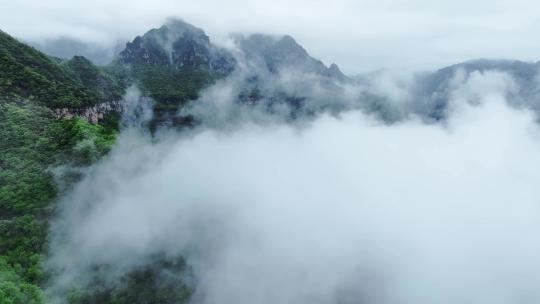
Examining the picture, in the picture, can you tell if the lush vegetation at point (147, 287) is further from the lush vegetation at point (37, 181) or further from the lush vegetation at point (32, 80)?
the lush vegetation at point (32, 80)

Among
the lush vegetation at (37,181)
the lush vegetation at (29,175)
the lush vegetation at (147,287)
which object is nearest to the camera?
the lush vegetation at (29,175)

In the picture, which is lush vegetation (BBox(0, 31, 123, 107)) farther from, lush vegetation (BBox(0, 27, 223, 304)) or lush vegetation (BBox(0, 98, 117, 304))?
lush vegetation (BBox(0, 98, 117, 304))

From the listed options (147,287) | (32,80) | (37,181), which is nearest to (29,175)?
(37,181)

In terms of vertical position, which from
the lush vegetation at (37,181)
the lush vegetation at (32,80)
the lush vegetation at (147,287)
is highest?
the lush vegetation at (32,80)

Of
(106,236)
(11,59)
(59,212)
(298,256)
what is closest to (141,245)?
(106,236)

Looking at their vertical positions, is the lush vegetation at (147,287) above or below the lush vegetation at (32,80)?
below

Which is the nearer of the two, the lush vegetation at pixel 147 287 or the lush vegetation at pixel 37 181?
the lush vegetation at pixel 37 181

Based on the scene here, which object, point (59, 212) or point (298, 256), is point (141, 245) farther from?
point (298, 256)

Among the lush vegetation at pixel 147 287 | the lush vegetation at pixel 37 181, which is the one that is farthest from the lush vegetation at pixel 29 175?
the lush vegetation at pixel 147 287

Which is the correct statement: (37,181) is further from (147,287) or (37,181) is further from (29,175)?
(147,287)

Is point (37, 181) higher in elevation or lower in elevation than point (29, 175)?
lower

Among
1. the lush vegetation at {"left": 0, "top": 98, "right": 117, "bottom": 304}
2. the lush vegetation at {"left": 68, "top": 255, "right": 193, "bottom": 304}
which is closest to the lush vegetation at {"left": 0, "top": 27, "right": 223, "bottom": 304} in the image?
the lush vegetation at {"left": 0, "top": 98, "right": 117, "bottom": 304}
